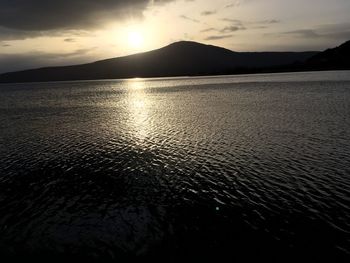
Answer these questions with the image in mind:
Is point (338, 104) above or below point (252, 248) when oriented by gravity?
below

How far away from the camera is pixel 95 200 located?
30.0 meters

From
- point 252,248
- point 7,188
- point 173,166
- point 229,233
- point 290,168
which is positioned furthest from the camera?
point 173,166

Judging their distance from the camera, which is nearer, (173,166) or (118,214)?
(118,214)

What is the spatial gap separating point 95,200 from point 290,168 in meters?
23.2

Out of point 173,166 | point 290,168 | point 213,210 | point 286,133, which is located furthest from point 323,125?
point 213,210

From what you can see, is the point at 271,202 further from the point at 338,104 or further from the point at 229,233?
the point at 338,104

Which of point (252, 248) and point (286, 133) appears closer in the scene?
point (252, 248)

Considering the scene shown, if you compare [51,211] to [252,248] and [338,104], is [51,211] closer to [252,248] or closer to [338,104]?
[252,248]

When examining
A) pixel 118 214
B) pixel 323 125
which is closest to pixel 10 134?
pixel 118 214

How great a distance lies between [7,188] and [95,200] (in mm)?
11788

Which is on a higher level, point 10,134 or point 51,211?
point 51,211

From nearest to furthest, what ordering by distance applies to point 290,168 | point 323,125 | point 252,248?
point 252,248, point 290,168, point 323,125

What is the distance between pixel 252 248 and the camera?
2117 cm

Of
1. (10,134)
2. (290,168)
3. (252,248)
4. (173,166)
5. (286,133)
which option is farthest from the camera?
(10,134)
